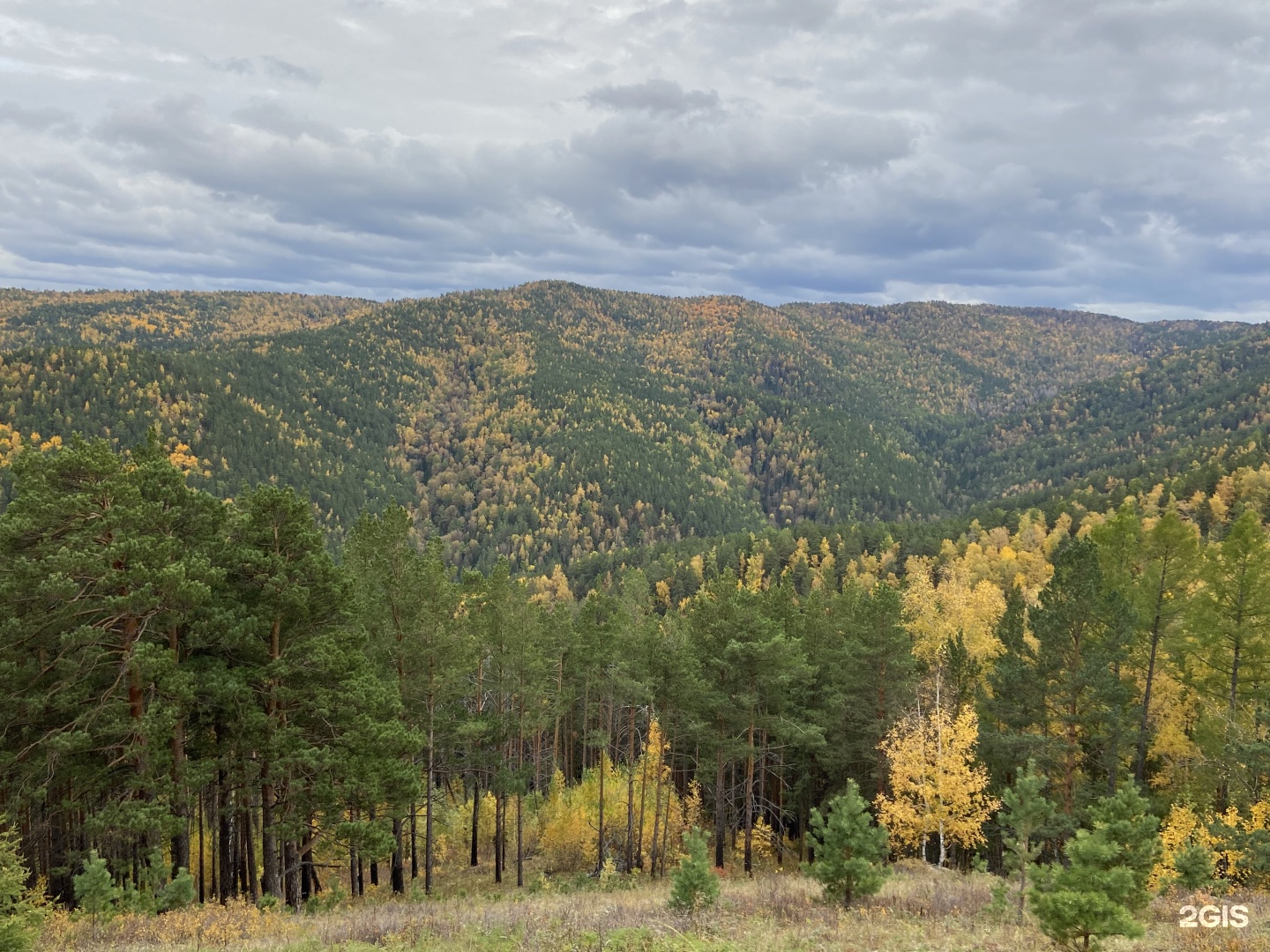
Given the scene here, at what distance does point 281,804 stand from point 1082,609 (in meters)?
28.8

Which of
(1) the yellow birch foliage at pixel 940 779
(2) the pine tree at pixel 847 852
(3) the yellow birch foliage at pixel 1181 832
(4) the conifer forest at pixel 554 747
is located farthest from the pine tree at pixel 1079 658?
(2) the pine tree at pixel 847 852

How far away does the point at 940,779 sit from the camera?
97.2 ft

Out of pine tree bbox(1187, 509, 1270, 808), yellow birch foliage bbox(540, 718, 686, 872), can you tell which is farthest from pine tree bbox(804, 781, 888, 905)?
yellow birch foliage bbox(540, 718, 686, 872)

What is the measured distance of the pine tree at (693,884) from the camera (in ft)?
54.3

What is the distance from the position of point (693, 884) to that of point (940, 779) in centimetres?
1760

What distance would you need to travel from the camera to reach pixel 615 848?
39.6 m

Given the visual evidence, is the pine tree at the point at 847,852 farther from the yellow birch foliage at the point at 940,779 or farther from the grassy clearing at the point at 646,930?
the yellow birch foliage at the point at 940,779

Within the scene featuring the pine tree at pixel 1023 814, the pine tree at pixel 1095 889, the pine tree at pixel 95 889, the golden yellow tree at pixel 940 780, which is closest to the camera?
the pine tree at pixel 1095 889

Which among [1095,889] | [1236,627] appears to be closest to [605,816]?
[1236,627]

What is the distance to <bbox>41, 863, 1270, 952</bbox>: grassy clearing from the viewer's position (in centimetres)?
1338

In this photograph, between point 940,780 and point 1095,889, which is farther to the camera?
point 940,780

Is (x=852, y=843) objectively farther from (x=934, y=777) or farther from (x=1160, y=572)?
(x=1160, y=572)

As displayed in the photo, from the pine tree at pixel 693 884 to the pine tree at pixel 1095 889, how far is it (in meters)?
6.95

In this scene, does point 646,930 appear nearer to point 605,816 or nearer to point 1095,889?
point 1095,889
